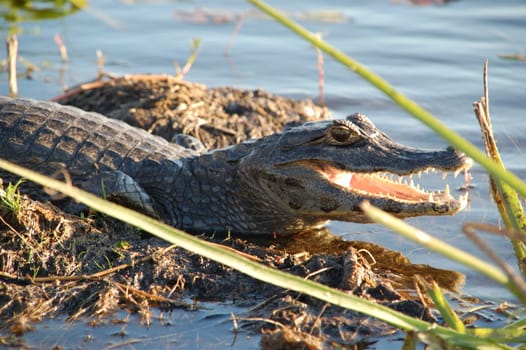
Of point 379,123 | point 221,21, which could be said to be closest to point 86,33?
point 221,21

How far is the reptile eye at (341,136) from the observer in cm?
523

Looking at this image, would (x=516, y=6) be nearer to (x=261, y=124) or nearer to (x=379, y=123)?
(x=379, y=123)

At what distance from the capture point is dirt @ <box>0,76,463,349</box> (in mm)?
4023

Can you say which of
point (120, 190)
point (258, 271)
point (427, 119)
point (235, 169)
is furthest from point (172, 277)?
point (427, 119)

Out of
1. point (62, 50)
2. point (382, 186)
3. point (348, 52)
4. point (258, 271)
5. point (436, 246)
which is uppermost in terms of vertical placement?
point (436, 246)

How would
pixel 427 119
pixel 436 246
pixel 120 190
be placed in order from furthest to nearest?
pixel 120 190 → pixel 427 119 → pixel 436 246

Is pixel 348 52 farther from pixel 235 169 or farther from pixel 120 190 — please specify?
pixel 120 190

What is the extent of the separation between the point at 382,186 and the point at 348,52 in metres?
4.41

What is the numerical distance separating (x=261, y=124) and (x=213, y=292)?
283 centimetres

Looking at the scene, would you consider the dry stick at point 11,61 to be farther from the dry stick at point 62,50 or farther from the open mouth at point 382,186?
the open mouth at point 382,186

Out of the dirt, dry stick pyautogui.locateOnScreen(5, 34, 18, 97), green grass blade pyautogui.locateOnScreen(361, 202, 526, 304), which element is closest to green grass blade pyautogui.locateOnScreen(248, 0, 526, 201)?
green grass blade pyautogui.locateOnScreen(361, 202, 526, 304)

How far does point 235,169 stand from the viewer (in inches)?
225

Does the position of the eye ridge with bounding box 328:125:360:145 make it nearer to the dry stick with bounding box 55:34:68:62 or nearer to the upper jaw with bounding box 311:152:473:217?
the upper jaw with bounding box 311:152:473:217

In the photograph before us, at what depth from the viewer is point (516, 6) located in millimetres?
10594
